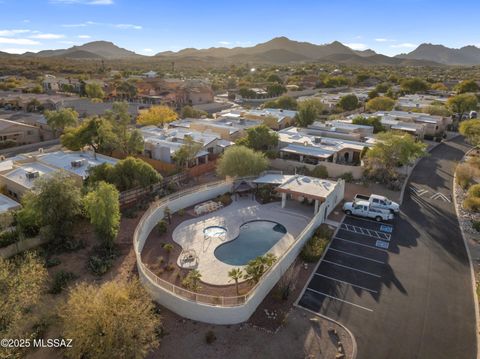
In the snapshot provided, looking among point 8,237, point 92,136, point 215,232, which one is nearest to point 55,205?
point 8,237

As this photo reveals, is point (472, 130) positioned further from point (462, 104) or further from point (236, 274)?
point (236, 274)

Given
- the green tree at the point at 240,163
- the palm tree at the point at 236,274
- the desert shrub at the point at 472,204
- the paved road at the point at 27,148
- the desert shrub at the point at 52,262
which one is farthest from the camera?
the paved road at the point at 27,148

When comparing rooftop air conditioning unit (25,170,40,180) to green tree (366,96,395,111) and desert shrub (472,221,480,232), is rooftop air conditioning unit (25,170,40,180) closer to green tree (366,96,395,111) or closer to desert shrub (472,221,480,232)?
desert shrub (472,221,480,232)

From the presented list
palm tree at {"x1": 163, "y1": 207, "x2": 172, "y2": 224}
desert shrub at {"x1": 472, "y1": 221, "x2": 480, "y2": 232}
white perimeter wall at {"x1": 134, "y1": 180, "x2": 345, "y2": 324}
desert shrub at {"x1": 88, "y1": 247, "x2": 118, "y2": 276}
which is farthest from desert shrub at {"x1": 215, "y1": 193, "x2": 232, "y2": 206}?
desert shrub at {"x1": 472, "y1": 221, "x2": 480, "y2": 232}

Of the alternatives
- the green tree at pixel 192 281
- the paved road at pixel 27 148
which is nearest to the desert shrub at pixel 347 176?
the green tree at pixel 192 281

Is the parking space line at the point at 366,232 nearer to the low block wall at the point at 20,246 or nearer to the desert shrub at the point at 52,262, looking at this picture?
the desert shrub at the point at 52,262

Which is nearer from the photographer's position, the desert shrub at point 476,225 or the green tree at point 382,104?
the desert shrub at point 476,225
